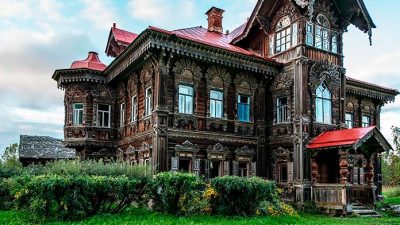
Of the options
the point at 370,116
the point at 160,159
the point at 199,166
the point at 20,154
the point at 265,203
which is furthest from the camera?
the point at 20,154

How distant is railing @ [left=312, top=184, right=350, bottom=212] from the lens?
17.6 m

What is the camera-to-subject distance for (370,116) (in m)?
27.6

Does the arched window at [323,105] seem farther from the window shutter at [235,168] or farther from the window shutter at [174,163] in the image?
the window shutter at [174,163]

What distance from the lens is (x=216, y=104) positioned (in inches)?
800

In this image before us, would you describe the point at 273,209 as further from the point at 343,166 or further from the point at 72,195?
the point at 72,195

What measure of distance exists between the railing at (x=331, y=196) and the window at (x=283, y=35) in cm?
738

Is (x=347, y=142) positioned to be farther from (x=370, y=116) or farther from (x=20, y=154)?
(x=20, y=154)

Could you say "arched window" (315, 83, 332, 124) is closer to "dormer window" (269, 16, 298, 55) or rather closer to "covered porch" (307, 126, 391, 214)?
"covered porch" (307, 126, 391, 214)

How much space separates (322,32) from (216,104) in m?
6.95

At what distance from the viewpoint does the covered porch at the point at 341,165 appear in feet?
58.4

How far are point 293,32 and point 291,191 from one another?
804 cm

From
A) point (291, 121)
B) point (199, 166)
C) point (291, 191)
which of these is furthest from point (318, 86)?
point (199, 166)

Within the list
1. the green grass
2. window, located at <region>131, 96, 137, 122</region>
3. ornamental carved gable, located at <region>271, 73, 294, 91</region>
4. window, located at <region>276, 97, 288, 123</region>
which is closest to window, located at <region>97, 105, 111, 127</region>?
window, located at <region>131, 96, 137, 122</region>

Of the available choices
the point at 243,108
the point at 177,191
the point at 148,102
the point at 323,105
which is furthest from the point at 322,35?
the point at 177,191
